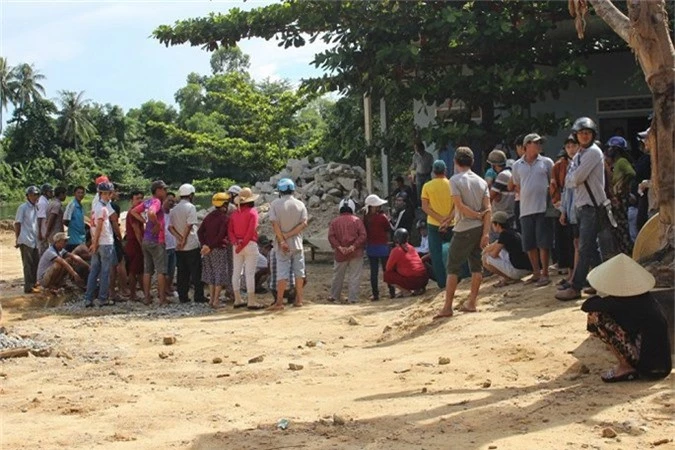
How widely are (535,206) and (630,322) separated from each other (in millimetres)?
4150

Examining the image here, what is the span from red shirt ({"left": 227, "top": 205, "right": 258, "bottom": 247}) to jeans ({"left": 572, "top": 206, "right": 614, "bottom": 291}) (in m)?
4.92

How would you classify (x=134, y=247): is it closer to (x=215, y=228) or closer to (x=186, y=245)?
(x=186, y=245)

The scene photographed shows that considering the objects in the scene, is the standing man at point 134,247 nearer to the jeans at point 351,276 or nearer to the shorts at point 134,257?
the shorts at point 134,257

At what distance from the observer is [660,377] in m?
Result: 6.98

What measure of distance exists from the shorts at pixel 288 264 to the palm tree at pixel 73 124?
5560cm

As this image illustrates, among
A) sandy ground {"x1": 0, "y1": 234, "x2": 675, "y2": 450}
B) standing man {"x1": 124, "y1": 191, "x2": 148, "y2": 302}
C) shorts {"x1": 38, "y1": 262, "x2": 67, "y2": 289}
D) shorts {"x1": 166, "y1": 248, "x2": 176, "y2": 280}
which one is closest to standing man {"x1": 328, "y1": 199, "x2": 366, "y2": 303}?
sandy ground {"x1": 0, "y1": 234, "x2": 675, "y2": 450}

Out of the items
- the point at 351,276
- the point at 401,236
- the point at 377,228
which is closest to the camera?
the point at 401,236

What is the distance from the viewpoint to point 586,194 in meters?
9.76

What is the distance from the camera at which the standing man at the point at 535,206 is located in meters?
11.1

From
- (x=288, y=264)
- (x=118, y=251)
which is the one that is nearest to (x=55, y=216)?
(x=118, y=251)

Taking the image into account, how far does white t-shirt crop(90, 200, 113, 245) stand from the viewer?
45.2ft

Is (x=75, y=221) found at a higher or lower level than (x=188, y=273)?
higher

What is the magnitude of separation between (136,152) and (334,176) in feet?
155

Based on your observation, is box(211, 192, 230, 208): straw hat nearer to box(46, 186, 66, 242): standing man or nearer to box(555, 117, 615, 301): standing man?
box(46, 186, 66, 242): standing man
